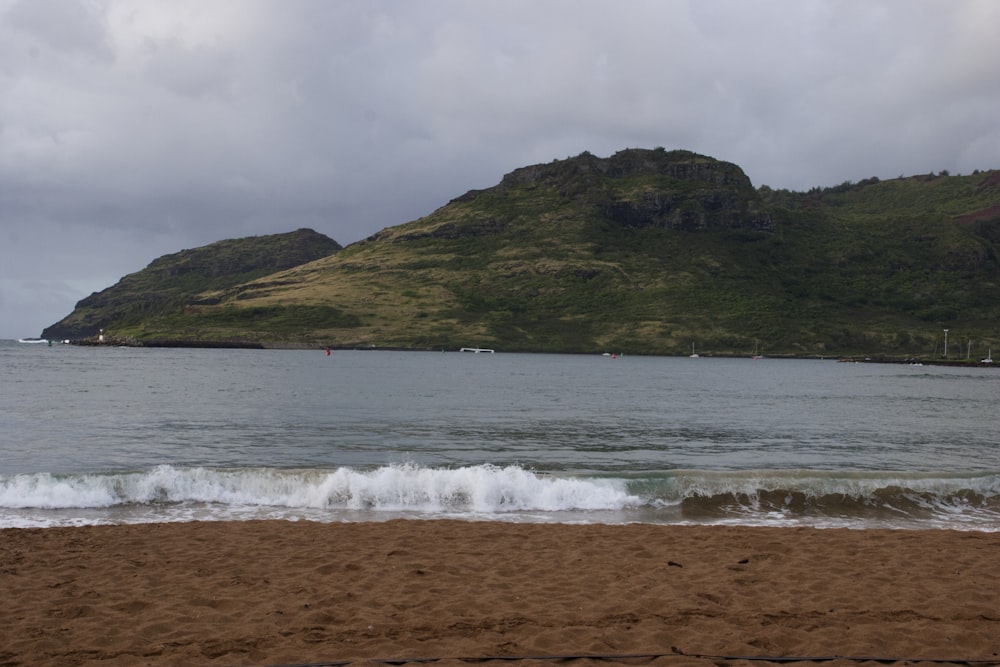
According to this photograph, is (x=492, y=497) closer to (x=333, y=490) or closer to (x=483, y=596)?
(x=333, y=490)

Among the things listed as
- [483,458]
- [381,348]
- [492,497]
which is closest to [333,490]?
[492,497]

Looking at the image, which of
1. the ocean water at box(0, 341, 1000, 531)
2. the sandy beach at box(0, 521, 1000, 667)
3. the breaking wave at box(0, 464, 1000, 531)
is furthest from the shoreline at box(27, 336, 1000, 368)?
the sandy beach at box(0, 521, 1000, 667)

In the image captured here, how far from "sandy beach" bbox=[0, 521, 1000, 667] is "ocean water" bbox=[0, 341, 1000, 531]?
3.79 metres

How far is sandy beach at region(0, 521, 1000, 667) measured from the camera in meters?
8.26

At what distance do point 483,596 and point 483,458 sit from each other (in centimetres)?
1691

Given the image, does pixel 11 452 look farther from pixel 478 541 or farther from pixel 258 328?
pixel 258 328

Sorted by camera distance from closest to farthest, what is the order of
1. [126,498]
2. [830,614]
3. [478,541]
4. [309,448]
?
[830,614] < [478,541] < [126,498] < [309,448]

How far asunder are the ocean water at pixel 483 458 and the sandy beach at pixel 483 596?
3.79m

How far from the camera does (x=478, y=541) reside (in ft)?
44.6

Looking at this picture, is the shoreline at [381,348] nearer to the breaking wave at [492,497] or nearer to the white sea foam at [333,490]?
the white sea foam at [333,490]

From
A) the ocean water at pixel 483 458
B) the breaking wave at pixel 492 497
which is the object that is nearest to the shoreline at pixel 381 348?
the ocean water at pixel 483 458

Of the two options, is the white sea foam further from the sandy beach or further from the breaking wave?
the sandy beach

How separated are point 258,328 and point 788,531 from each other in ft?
649

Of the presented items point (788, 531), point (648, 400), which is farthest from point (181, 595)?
point (648, 400)
